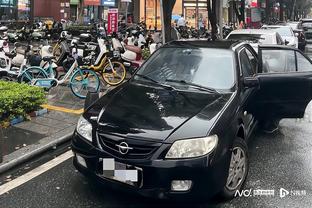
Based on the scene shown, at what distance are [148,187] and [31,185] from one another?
1.57 metres

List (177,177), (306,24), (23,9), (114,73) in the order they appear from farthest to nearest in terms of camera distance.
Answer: (306,24), (23,9), (114,73), (177,177)

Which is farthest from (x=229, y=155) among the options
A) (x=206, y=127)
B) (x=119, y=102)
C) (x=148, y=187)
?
(x=119, y=102)

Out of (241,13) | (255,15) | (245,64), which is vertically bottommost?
(245,64)

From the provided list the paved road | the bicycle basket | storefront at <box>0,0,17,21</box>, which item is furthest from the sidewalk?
storefront at <box>0,0,17,21</box>

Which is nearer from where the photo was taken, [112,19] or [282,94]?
[282,94]

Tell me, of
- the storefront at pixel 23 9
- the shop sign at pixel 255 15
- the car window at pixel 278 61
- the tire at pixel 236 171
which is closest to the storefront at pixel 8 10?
the storefront at pixel 23 9

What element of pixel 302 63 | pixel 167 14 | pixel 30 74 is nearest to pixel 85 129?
pixel 302 63

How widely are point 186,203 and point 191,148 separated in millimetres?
649

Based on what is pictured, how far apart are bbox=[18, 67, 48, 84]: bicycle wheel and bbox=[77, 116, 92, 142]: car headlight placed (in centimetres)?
482

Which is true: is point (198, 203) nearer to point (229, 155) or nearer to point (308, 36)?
point (229, 155)

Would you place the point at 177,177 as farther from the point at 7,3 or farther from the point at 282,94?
the point at 7,3

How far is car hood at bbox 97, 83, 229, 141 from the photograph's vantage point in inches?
156

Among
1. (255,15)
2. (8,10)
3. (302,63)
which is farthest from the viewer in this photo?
(255,15)

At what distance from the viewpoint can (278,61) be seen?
690cm
